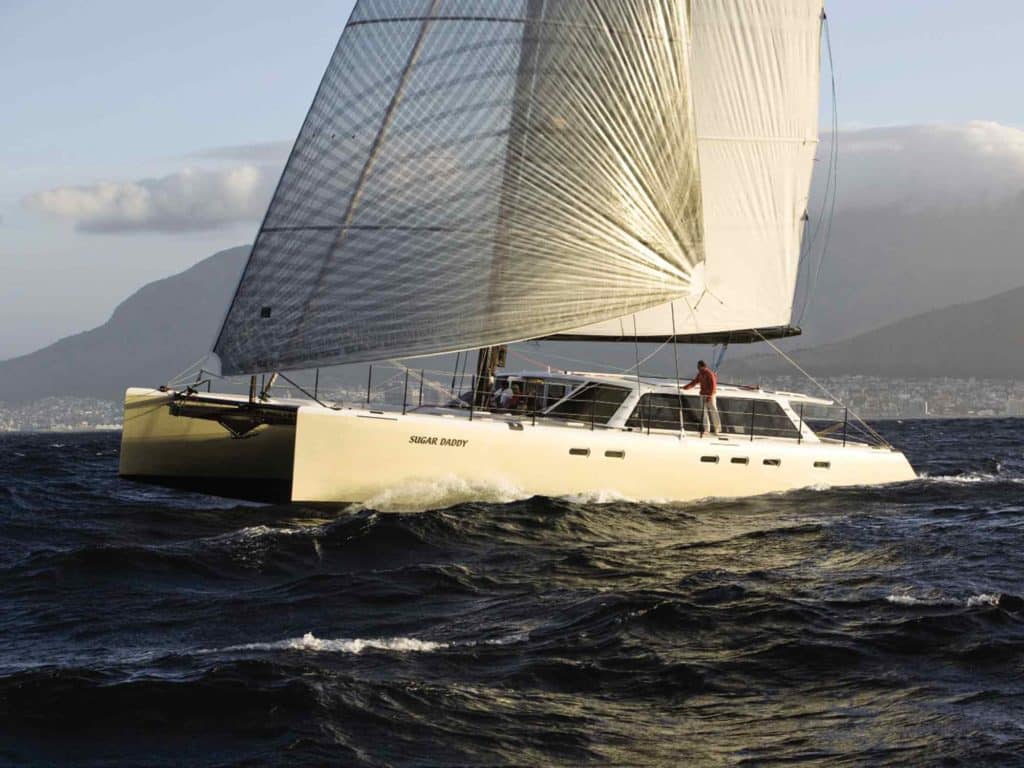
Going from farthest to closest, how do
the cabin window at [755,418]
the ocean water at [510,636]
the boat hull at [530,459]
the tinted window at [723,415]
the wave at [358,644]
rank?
the cabin window at [755,418] < the tinted window at [723,415] < the boat hull at [530,459] < the wave at [358,644] < the ocean water at [510,636]

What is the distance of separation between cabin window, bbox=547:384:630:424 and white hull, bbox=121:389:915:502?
2.64ft

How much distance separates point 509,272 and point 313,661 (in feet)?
26.3

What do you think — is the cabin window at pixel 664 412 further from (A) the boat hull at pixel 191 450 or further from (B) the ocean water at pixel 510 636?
(A) the boat hull at pixel 191 450

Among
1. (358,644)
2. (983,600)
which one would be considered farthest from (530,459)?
(358,644)

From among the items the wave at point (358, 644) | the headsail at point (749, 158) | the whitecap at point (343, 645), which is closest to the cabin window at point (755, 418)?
the headsail at point (749, 158)

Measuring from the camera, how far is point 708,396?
18891mm

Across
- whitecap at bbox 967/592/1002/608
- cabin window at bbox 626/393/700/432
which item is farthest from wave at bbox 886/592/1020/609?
cabin window at bbox 626/393/700/432

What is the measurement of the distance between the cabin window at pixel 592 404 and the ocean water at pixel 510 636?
1.66m

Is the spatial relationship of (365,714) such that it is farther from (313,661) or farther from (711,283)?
(711,283)

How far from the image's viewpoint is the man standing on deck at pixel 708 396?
1866cm

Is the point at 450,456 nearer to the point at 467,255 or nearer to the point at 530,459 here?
the point at 530,459

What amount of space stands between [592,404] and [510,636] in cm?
885

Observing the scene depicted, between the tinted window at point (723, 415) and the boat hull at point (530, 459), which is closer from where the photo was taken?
the boat hull at point (530, 459)

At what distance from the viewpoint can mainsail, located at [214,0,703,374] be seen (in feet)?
52.9
